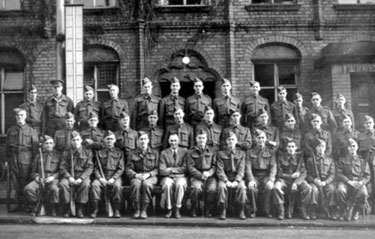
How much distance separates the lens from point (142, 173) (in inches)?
378

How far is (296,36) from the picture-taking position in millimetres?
14578

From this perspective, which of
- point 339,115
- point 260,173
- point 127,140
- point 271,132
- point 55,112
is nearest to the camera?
point 260,173

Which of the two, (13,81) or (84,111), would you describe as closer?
(84,111)

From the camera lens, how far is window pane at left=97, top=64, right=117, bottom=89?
1469 cm

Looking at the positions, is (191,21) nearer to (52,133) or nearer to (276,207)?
(52,133)

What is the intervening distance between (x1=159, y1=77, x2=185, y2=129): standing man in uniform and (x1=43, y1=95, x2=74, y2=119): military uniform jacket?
1608mm

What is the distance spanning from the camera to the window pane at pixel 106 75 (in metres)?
14.7

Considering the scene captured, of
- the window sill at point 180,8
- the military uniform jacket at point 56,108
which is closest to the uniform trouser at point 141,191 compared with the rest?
the military uniform jacket at point 56,108

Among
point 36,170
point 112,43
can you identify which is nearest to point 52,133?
point 36,170

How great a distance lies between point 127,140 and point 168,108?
103 centimetres

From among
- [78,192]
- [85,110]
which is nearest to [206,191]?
[78,192]

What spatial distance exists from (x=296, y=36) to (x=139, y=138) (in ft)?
20.9

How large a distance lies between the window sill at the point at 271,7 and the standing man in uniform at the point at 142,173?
6.07 m

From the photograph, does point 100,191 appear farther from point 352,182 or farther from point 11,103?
point 11,103
